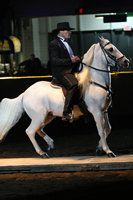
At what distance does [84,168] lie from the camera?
991cm

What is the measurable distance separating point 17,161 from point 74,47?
13921mm

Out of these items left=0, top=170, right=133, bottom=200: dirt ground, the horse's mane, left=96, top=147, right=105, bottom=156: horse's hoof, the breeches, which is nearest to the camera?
left=0, top=170, right=133, bottom=200: dirt ground

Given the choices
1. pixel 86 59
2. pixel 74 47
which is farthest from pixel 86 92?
pixel 74 47

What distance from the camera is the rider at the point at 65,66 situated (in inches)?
421

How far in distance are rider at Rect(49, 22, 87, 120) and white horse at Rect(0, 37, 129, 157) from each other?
177 millimetres

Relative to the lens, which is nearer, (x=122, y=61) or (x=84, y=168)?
(x=84, y=168)

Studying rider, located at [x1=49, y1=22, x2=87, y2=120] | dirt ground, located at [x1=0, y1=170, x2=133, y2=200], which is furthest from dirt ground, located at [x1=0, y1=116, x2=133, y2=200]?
rider, located at [x1=49, y1=22, x2=87, y2=120]

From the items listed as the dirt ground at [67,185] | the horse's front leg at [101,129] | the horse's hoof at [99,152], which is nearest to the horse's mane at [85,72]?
the horse's front leg at [101,129]

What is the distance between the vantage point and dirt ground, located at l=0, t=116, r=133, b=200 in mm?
8219

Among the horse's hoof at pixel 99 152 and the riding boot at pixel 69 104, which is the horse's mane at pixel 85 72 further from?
the horse's hoof at pixel 99 152

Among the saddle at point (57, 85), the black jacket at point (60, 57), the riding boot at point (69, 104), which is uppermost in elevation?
the black jacket at point (60, 57)

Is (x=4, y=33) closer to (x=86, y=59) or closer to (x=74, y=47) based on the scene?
(x=74, y=47)

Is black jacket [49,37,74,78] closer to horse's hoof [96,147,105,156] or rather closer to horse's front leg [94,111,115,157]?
horse's front leg [94,111,115,157]

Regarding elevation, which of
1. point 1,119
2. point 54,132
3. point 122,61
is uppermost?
point 122,61
